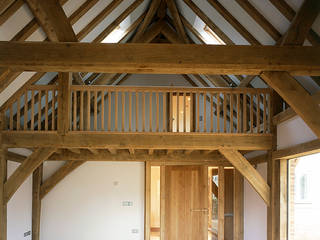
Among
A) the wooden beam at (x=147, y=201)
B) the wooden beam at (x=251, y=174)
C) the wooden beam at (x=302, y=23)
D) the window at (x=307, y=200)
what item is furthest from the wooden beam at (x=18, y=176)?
the window at (x=307, y=200)

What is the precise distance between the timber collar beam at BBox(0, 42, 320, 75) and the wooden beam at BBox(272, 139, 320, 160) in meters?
1.77

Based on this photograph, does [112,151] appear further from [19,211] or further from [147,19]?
[147,19]

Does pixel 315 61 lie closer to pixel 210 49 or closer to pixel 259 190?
pixel 210 49

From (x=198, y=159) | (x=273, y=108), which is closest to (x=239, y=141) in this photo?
(x=273, y=108)

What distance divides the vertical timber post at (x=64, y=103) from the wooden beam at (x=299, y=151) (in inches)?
146

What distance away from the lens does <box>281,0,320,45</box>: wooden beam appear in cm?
425

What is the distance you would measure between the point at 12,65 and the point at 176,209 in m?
6.32

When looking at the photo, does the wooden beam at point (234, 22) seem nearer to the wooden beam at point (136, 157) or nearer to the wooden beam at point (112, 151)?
the wooden beam at point (136, 157)

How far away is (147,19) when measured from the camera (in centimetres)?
816

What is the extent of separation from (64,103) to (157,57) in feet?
11.0

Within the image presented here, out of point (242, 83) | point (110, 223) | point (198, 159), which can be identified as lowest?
point (110, 223)

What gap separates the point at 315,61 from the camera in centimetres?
359

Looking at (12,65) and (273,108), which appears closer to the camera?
(12,65)

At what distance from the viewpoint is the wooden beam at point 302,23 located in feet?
13.9
